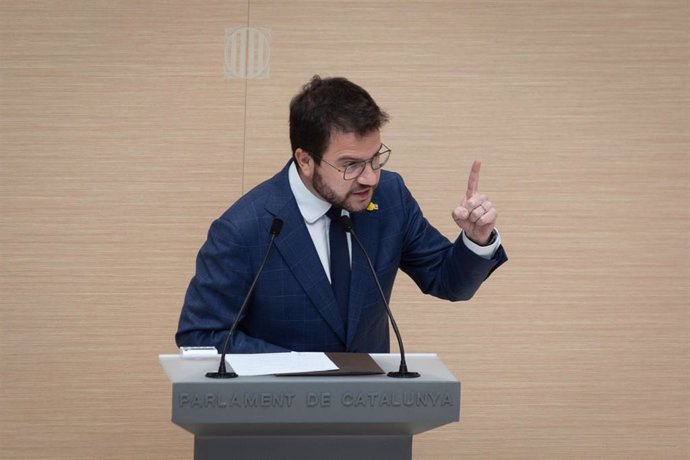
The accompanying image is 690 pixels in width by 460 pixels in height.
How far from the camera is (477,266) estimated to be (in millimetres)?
2635

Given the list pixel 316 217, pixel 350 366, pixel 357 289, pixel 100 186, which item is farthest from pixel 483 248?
pixel 100 186

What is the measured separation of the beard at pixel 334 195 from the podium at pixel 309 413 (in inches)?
23.9

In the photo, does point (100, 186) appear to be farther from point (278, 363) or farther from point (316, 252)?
point (278, 363)

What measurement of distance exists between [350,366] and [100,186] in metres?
A: 2.23

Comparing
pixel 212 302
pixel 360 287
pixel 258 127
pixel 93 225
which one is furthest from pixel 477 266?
pixel 93 225

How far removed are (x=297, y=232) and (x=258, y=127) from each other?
1527 mm

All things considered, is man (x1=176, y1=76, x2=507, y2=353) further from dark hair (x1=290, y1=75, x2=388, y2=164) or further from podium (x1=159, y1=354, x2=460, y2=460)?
podium (x1=159, y1=354, x2=460, y2=460)

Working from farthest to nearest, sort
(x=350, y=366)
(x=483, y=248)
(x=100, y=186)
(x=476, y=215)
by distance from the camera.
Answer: (x=100, y=186) < (x=483, y=248) < (x=476, y=215) < (x=350, y=366)

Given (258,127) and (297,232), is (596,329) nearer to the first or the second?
(258,127)

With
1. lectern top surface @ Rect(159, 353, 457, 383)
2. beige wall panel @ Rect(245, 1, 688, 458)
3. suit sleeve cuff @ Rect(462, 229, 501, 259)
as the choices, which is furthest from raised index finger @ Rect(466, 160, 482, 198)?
beige wall panel @ Rect(245, 1, 688, 458)

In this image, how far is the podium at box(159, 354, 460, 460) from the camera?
78.1 inches

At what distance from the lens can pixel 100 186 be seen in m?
4.11

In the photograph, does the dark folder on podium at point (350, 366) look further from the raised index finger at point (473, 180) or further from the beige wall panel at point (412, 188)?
the beige wall panel at point (412, 188)

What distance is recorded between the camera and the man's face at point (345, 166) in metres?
2.62
